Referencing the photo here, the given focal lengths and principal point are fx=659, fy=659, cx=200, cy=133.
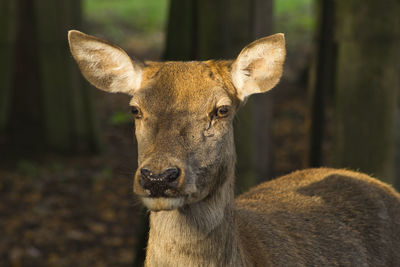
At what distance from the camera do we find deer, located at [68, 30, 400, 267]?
3.81 m

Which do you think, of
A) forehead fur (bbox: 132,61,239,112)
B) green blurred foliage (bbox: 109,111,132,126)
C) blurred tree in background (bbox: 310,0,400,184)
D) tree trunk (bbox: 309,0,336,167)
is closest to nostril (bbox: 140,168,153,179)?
forehead fur (bbox: 132,61,239,112)

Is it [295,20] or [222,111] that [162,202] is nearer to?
[222,111]

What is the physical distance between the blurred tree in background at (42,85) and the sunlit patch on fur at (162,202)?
743 centimetres

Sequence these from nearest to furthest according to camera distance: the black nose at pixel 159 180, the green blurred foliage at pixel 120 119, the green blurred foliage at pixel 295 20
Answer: the black nose at pixel 159 180 → the green blurred foliage at pixel 120 119 → the green blurred foliage at pixel 295 20

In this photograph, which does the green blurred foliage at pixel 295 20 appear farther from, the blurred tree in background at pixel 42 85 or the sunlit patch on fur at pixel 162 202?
the sunlit patch on fur at pixel 162 202

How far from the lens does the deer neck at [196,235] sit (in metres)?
4.02

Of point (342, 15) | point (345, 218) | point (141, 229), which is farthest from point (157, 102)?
point (342, 15)

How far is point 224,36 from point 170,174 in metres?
3.80

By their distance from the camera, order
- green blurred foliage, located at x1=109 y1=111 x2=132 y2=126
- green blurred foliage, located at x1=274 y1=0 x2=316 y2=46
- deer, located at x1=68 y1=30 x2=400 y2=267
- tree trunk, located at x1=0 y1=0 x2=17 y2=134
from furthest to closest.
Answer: green blurred foliage, located at x1=274 y1=0 x2=316 y2=46
green blurred foliage, located at x1=109 y1=111 x2=132 y2=126
tree trunk, located at x1=0 y1=0 x2=17 y2=134
deer, located at x1=68 y1=30 x2=400 y2=267

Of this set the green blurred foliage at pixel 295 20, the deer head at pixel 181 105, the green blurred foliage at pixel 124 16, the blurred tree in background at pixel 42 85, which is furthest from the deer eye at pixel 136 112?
the green blurred foliage at pixel 124 16

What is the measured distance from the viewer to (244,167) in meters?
7.45

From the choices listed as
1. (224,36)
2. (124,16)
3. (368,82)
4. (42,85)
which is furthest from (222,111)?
(124,16)

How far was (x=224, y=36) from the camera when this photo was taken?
707 centimetres

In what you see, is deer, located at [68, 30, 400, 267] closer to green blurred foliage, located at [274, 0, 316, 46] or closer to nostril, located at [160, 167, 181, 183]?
nostril, located at [160, 167, 181, 183]
